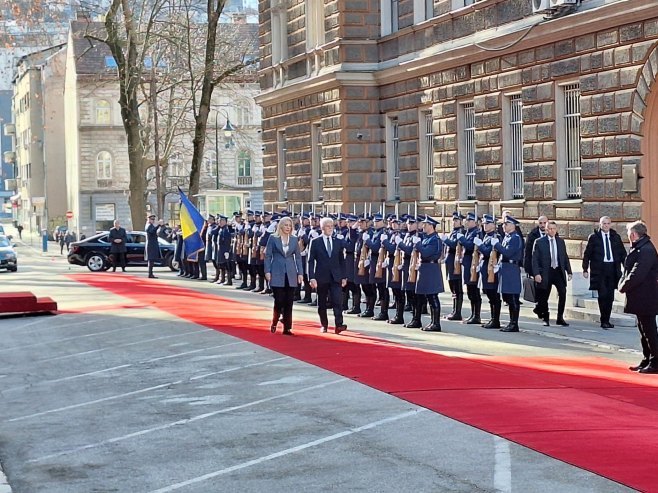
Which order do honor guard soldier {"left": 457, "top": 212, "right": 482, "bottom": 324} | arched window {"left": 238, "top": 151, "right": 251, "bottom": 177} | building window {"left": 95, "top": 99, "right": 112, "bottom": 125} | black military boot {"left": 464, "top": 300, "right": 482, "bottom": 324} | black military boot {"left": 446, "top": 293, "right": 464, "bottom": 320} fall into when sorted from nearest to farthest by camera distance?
honor guard soldier {"left": 457, "top": 212, "right": 482, "bottom": 324} < black military boot {"left": 464, "top": 300, "right": 482, "bottom": 324} < black military boot {"left": 446, "top": 293, "right": 464, "bottom": 320} < building window {"left": 95, "top": 99, "right": 112, "bottom": 125} < arched window {"left": 238, "top": 151, "right": 251, "bottom": 177}

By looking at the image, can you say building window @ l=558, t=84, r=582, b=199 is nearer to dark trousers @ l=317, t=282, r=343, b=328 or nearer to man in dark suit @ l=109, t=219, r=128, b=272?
dark trousers @ l=317, t=282, r=343, b=328

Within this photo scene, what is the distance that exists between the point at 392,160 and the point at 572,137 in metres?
10.7

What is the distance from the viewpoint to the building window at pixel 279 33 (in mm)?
44812

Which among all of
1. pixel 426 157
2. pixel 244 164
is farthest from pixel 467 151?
pixel 244 164

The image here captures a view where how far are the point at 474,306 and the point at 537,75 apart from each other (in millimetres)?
7377

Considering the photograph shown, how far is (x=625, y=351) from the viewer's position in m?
18.7

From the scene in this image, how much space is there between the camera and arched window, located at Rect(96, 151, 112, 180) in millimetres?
94688

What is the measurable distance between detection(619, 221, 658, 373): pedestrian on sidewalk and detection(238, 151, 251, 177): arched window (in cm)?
8205

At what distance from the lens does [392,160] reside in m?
37.9

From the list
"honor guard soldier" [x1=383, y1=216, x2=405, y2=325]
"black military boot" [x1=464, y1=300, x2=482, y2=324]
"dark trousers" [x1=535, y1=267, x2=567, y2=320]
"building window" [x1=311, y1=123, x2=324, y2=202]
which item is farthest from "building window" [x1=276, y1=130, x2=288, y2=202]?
"dark trousers" [x1=535, y1=267, x2=567, y2=320]

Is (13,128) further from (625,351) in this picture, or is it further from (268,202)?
(625,351)

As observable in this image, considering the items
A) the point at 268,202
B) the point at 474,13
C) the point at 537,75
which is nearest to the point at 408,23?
the point at 474,13

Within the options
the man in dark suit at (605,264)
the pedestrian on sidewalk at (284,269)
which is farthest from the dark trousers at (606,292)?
the pedestrian on sidewalk at (284,269)

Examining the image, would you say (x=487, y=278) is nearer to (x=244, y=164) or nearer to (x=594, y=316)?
(x=594, y=316)
